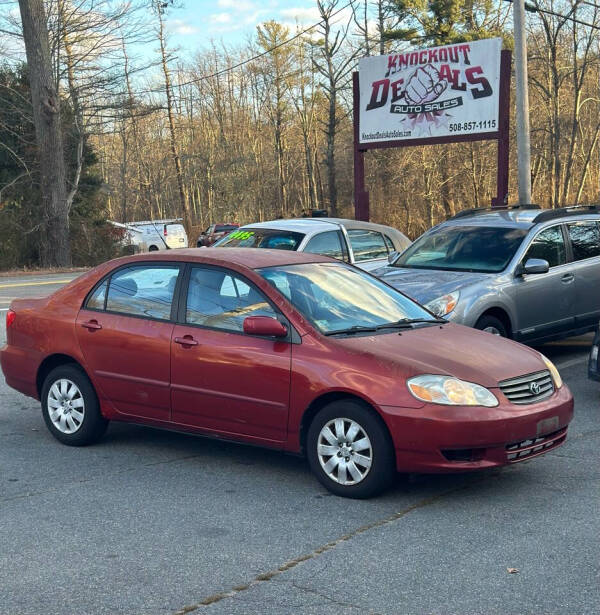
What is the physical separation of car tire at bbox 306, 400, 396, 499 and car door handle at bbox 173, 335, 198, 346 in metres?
1.07

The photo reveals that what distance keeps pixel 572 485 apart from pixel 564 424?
389 mm

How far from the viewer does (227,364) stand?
586 cm

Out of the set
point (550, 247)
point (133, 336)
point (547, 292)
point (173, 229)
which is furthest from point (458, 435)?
point (173, 229)

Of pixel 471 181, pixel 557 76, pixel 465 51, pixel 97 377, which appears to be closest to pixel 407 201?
pixel 471 181

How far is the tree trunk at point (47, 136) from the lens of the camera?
90.5ft

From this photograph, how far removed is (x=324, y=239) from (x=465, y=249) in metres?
2.23

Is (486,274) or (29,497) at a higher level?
(486,274)

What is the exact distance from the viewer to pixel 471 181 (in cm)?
5316

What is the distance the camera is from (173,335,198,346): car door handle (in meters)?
6.05

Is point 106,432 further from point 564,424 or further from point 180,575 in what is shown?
point 564,424

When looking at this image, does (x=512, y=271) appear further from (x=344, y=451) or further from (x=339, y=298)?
(x=344, y=451)

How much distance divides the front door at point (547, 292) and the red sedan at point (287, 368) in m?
3.37

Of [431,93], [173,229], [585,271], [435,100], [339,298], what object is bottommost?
[585,271]

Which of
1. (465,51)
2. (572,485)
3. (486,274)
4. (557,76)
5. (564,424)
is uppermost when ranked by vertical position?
(557,76)
